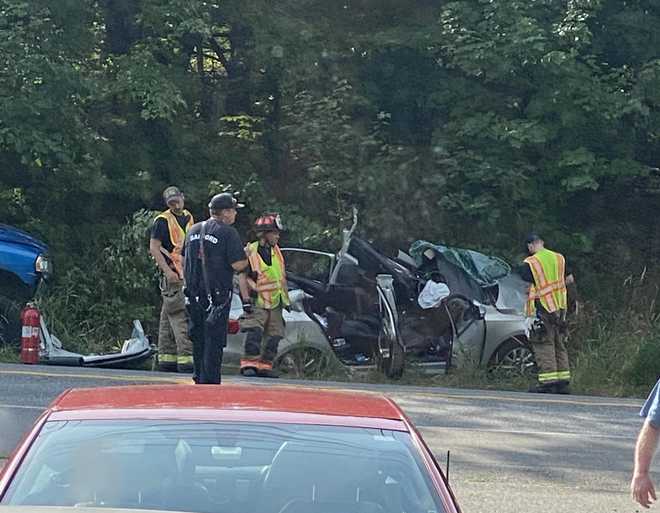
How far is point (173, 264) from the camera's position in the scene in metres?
12.9

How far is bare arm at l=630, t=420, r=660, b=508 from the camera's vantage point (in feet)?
15.5

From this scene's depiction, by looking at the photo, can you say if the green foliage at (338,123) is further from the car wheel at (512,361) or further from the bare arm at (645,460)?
the bare arm at (645,460)

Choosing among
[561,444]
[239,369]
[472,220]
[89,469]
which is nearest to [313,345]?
[239,369]

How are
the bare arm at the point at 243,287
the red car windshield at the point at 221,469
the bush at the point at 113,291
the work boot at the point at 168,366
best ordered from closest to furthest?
the red car windshield at the point at 221,469
the bare arm at the point at 243,287
the work boot at the point at 168,366
the bush at the point at 113,291

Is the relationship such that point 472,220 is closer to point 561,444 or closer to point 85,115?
point 85,115

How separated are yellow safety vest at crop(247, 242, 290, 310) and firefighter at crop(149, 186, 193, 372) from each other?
2.79ft

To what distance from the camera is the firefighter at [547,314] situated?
1380 cm

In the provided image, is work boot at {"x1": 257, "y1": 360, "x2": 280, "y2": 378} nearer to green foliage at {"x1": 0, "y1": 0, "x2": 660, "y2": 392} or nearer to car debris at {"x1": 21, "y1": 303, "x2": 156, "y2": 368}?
car debris at {"x1": 21, "y1": 303, "x2": 156, "y2": 368}

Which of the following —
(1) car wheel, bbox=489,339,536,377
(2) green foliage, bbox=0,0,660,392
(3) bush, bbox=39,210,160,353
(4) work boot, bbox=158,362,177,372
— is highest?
(2) green foliage, bbox=0,0,660,392

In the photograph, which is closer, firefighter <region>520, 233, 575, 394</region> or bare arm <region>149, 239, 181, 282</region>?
bare arm <region>149, 239, 181, 282</region>

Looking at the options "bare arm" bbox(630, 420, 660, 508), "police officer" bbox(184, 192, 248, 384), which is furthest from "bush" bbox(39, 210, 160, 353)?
"bare arm" bbox(630, 420, 660, 508)

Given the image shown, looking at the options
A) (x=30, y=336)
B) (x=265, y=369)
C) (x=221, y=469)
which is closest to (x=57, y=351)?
(x=30, y=336)

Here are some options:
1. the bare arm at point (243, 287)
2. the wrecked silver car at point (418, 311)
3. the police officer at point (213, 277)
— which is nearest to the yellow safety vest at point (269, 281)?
the bare arm at point (243, 287)

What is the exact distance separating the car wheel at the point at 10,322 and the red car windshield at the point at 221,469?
11.5 m
